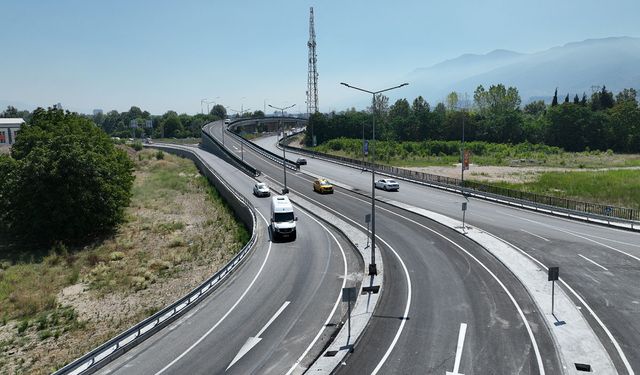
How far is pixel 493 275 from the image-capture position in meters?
25.0

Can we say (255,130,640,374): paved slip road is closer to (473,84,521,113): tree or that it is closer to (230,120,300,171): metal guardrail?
(230,120,300,171): metal guardrail

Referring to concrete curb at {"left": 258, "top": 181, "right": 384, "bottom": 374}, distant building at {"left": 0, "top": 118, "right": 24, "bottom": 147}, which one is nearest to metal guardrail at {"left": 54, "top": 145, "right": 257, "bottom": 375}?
concrete curb at {"left": 258, "top": 181, "right": 384, "bottom": 374}

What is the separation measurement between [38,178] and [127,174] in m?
10.4

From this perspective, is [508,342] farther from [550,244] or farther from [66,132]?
[66,132]

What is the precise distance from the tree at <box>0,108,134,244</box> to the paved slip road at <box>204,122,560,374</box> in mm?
26247

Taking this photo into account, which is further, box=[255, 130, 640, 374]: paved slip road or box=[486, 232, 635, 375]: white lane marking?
box=[255, 130, 640, 374]: paved slip road

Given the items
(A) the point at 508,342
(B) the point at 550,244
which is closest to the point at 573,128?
(B) the point at 550,244

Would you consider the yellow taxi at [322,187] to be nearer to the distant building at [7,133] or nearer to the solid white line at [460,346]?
the solid white line at [460,346]

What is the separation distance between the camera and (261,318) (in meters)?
20.7

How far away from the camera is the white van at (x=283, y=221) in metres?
33.4

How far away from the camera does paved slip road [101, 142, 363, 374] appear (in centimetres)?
1688

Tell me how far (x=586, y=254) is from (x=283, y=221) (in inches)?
800

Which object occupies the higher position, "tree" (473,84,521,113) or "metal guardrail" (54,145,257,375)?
"tree" (473,84,521,113)

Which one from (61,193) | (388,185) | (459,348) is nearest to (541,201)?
(388,185)
